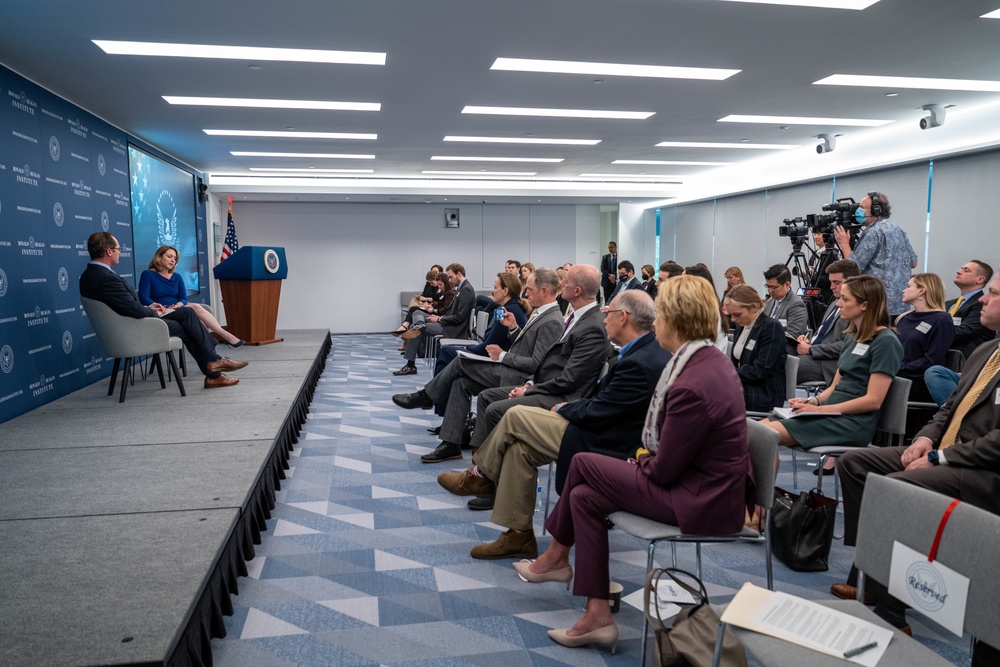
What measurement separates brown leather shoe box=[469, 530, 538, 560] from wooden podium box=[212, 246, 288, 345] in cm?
603

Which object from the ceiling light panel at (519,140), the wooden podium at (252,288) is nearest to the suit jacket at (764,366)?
the ceiling light panel at (519,140)

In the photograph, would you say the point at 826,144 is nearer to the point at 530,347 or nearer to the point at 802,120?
the point at 802,120

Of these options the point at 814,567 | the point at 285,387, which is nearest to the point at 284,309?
the point at 285,387

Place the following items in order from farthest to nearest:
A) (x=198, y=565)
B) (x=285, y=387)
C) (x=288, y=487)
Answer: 1. (x=285, y=387)
2. (x=288, y=487)
3. (x=198, y=565)

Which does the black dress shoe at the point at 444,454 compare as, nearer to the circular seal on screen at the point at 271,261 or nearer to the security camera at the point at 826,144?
the circular seal on screen at the point at 271,261

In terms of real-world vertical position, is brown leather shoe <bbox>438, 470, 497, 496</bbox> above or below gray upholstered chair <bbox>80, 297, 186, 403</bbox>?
below

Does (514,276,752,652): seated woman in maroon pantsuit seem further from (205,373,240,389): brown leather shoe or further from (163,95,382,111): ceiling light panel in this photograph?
(163,95,382,111): ceiling light panel

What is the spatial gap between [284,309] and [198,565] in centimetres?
1226

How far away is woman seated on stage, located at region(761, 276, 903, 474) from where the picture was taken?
321 cm

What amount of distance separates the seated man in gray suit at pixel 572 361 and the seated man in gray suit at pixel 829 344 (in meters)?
2.23

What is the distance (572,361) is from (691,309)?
1304 millimetres

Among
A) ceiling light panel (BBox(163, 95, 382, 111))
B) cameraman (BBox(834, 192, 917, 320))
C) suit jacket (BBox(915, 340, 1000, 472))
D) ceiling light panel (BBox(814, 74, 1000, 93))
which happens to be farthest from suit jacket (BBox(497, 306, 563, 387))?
ceiling light panel (BBox(814, 74, 1000, 93))

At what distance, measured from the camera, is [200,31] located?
448 centimetres

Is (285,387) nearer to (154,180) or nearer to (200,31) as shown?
(200,31)
